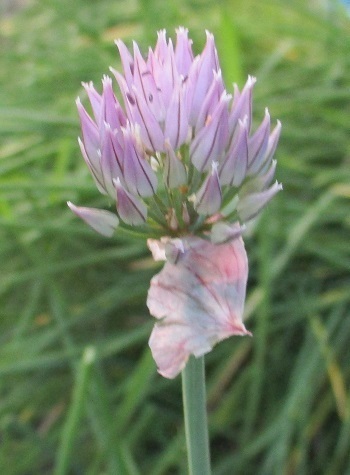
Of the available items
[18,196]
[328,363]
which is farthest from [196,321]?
[18,196]

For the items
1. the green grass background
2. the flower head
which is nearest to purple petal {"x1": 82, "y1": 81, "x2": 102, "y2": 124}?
the flower head

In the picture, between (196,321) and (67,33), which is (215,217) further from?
(67,33)

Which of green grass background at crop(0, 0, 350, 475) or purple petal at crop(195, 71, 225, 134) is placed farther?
green grass background at crop(0, 0, 350, 475)

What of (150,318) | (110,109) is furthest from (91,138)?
(150,318)

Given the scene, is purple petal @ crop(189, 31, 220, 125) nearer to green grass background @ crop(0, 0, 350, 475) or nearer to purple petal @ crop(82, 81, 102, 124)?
purple petal @ crop(82, 81, 102, 124)

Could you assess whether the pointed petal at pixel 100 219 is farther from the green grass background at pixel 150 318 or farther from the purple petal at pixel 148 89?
the green grass background at pixel 150 318

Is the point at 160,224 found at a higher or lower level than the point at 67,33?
higher

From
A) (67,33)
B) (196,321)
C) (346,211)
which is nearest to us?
(196,321)

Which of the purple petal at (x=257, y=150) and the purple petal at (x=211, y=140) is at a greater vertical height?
the purple petal at (x=211, y=140)

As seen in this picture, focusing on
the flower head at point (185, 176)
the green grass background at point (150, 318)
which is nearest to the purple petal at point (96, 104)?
the flower head at point (185, 176)
